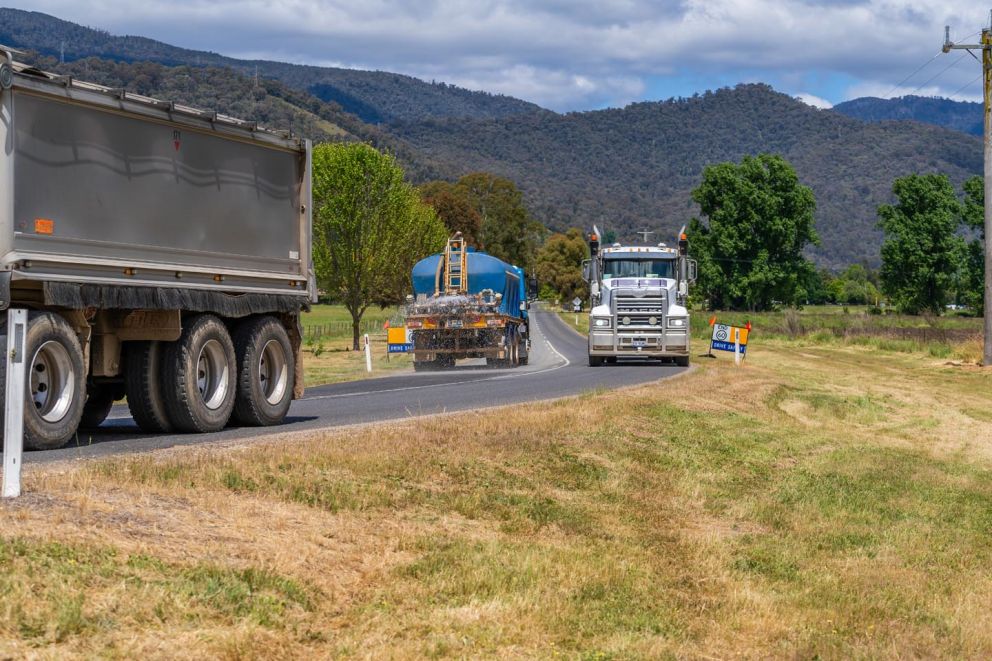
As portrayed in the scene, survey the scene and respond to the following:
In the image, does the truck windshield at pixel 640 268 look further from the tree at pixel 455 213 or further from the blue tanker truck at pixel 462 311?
the tree at pixel 455 213

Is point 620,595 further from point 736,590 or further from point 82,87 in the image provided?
point 82,87

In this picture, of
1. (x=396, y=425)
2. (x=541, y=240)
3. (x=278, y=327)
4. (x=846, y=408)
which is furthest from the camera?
(x=541, y=240)

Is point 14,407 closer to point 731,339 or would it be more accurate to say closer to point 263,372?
point 263,372

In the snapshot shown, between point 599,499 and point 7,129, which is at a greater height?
point 7,129

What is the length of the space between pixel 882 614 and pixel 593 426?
26.9 ft

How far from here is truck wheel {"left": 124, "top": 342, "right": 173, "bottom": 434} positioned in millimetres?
14320

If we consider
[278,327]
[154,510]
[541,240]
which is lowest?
[154,510]

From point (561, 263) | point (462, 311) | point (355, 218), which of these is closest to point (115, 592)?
point (462, 311)

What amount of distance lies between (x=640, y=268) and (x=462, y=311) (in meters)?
5.56

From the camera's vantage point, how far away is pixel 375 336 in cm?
7550

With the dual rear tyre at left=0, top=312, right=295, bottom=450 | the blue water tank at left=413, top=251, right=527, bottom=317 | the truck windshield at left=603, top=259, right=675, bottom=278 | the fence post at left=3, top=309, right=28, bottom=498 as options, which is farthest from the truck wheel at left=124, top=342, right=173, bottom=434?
the blue water tank at left=413, top=251, right=527, bottom=317

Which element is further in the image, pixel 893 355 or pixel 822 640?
pixel 893 355

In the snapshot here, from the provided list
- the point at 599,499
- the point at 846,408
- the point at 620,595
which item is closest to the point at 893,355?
the point at 846,408

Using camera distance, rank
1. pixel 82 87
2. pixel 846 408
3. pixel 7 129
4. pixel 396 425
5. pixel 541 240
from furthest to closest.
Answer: pixel 541 240 < pixel 846 408 < pixel 396 425 < pixel 82 87 < pixel 7 129
